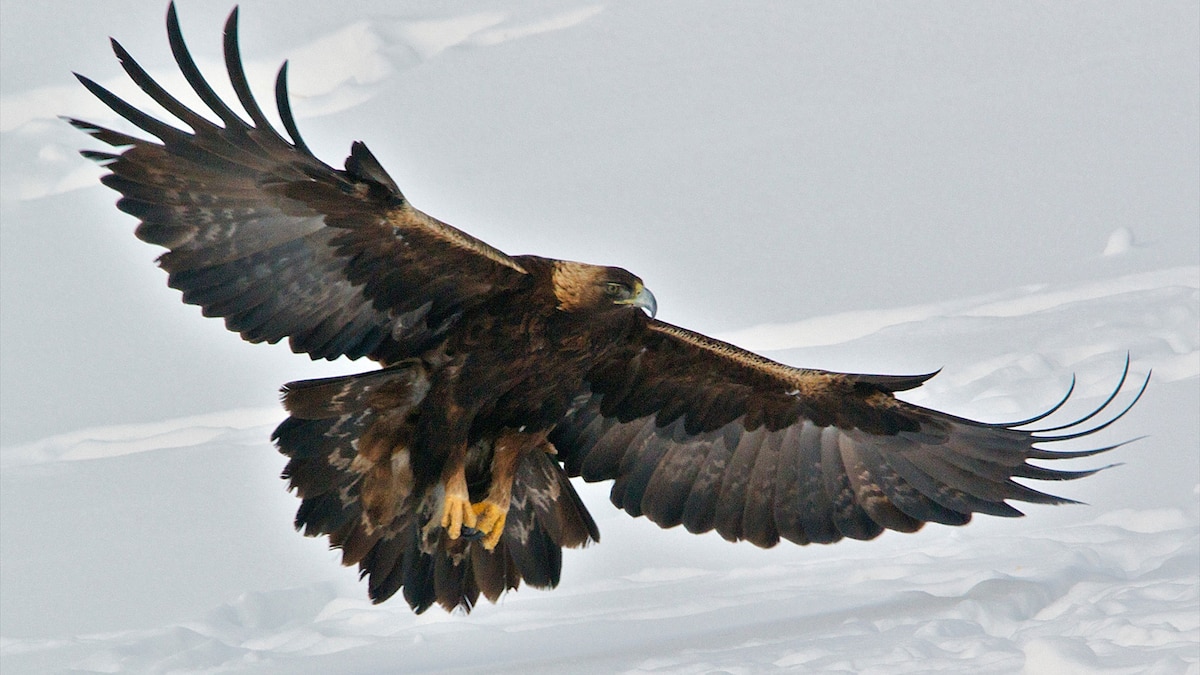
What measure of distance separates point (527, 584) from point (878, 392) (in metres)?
2.02

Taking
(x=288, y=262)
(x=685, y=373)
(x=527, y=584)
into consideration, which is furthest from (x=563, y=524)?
(x=288, y=262)

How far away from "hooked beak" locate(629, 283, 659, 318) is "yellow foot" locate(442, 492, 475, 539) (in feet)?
3.89

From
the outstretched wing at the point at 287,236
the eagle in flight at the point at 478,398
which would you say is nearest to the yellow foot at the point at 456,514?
the eagle in flight at the point at 478,398

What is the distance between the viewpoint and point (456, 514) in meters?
7.19

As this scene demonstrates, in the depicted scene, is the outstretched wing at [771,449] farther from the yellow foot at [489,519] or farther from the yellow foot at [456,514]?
the yellow foot at [456,514]

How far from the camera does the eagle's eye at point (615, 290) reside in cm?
704

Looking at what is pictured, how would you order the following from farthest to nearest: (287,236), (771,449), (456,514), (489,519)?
(771,449) < (489,519) < (456,514) < (287,236)

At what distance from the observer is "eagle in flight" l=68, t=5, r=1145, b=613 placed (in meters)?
6.47

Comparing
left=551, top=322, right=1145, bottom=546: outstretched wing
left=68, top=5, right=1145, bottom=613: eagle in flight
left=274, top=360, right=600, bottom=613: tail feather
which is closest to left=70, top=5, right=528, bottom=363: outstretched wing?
left=68, top=5, right=1145, bottom=613: eagle in flight

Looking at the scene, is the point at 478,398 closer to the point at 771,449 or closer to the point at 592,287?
the point at 592,287

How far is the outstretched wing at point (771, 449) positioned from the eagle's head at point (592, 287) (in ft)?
2.55

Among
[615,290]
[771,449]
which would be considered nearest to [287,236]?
[615,290]

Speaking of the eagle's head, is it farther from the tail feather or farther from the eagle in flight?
the tail feather

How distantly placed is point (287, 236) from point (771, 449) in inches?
116
